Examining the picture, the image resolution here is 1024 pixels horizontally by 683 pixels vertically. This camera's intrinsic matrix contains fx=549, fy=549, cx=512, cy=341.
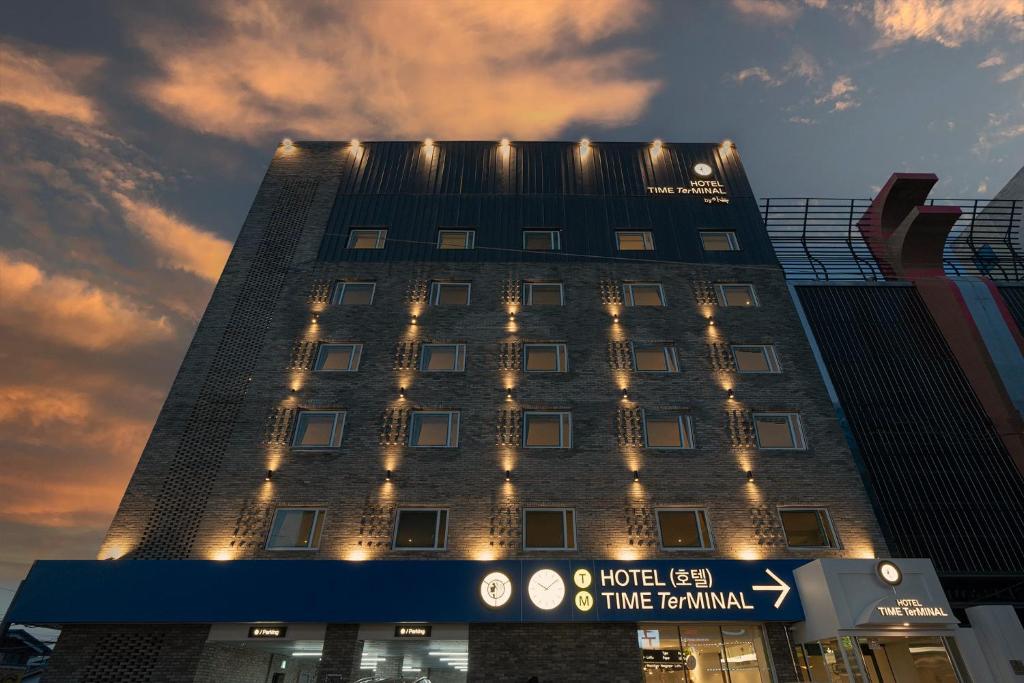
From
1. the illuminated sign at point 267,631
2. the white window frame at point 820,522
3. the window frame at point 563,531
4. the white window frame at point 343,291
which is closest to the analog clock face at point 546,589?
the window frame at point 563,531

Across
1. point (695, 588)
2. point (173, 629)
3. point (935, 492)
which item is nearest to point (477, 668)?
point (695, 588)

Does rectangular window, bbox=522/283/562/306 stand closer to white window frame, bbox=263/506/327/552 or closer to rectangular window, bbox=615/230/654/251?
rectangular window, bbox=615/230/654/251

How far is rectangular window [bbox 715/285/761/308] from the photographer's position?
26.5 meters

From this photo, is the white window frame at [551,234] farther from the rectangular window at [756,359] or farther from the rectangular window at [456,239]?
the rectangular window at [756,359]

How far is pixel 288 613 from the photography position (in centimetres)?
1678

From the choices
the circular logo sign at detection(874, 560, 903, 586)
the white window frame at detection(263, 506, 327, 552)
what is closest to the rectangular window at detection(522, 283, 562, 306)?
the white window frame at detection(263, 506, 327, 552)

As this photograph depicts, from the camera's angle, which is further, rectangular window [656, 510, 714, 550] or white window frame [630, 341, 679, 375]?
white window frame [630, 341, 679, 375]

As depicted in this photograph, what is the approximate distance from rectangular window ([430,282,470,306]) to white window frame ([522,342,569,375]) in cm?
386

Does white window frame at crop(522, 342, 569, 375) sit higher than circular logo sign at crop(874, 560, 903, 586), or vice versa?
white window frame at crop(522, 342, 569, 375)

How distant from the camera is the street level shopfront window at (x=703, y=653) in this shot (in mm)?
17188

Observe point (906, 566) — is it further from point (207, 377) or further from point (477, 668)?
point (207, 377)

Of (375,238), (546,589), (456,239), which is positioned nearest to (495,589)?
(546,589)

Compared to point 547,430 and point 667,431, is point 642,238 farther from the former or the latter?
point 547,430

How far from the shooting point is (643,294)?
26594mm
